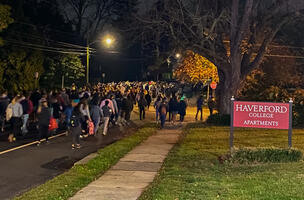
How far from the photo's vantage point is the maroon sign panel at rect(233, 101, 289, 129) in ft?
40.7

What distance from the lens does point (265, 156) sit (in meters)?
11.7

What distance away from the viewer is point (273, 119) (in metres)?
12.5

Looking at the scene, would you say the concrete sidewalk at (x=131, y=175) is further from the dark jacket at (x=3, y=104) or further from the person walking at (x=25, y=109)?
the dark jacket at (x=3, y=104)

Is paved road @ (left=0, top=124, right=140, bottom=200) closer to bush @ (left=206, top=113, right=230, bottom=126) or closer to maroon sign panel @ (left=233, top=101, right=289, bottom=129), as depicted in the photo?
maroon sign panel @ (left=233, top=101, right=289, bottom=129)

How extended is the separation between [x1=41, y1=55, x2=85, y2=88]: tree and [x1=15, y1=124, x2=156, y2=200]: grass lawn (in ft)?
77.9

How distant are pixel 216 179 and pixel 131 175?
196 centimetres

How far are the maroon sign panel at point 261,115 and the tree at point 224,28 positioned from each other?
850cm

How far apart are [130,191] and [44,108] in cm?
675

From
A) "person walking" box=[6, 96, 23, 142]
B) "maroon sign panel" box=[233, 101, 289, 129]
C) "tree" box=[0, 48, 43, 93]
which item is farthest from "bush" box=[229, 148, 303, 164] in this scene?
"tree" box=[0, 48, 43, 93]

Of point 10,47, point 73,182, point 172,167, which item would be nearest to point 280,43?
point 10,47

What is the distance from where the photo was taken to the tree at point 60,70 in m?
37.4

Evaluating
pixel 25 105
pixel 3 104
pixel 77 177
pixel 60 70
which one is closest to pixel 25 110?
pixel 25 105

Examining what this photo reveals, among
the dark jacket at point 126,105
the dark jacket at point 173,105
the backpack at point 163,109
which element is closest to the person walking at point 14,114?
the dark jacket at point 126,105

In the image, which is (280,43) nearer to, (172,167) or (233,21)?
(233,21)
